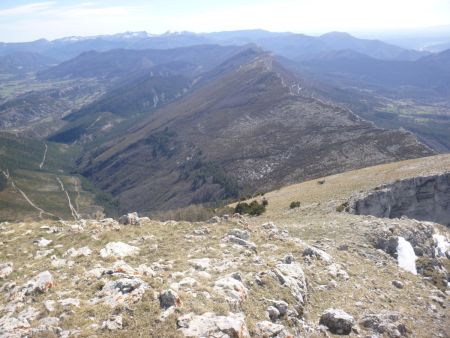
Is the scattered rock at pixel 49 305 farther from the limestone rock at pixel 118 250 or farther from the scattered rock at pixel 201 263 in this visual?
the scattered rock at pixel 201 263

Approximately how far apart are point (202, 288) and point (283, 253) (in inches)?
410

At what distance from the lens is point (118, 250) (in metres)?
28.0

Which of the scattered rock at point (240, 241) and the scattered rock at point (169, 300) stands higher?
the scattered rock at point (169, 300)

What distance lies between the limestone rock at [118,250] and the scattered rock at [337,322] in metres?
13.5

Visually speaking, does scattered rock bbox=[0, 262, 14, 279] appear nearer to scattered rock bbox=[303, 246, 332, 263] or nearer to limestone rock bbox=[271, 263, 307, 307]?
limestone rock bbox=[271, 263, 307, 307]

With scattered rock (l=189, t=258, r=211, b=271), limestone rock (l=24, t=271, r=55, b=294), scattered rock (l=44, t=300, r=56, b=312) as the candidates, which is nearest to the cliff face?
scattered rock (l=189, t=258, r=211, b=271)

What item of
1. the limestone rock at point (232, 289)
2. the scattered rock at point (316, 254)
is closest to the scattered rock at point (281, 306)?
the limestone rock at point (232, 289)

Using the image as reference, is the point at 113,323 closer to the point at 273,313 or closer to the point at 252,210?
the point at 273,313

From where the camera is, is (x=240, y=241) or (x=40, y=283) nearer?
(x=40, y=283)

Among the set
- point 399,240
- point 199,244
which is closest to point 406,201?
point 399,240

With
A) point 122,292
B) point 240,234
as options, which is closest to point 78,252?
point 122,292

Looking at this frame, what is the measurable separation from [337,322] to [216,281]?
278 inches

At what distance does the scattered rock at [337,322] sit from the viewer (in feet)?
71.5

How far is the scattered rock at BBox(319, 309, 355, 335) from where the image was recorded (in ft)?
71.5
